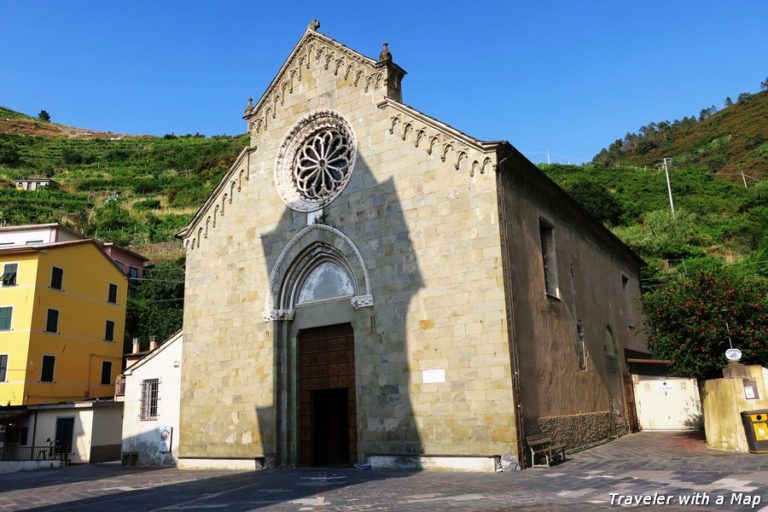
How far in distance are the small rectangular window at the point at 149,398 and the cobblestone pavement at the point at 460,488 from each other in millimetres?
4474

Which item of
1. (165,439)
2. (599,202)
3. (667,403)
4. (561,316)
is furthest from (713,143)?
(165,439)

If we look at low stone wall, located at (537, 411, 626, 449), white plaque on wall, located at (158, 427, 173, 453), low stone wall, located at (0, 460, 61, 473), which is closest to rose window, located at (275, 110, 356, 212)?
low stone wall, located at (537, 411, 626, 449)

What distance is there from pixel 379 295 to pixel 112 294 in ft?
91.9

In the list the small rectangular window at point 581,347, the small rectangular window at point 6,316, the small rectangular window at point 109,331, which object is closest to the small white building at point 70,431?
the small rectangular window at point 6,316

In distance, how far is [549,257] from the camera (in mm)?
17875

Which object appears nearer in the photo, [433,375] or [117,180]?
[433,375]

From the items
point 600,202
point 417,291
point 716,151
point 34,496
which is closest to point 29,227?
point 34,496

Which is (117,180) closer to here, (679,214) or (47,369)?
(47,369)

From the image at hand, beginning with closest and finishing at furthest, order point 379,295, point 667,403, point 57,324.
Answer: point 379,295
point 667,403
point 57,324

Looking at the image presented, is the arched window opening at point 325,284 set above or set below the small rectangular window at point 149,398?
above

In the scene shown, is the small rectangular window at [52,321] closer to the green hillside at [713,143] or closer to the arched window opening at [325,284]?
the arched window opening at [325,284]

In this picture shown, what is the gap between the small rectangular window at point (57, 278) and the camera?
33.1 metres

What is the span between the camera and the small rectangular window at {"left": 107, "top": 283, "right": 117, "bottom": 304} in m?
37.3

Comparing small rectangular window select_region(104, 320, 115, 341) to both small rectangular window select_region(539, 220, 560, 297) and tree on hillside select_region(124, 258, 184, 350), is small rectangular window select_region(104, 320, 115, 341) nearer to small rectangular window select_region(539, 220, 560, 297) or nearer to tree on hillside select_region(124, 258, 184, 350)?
tree on hillside select_region(124, 258, 184, 350)
